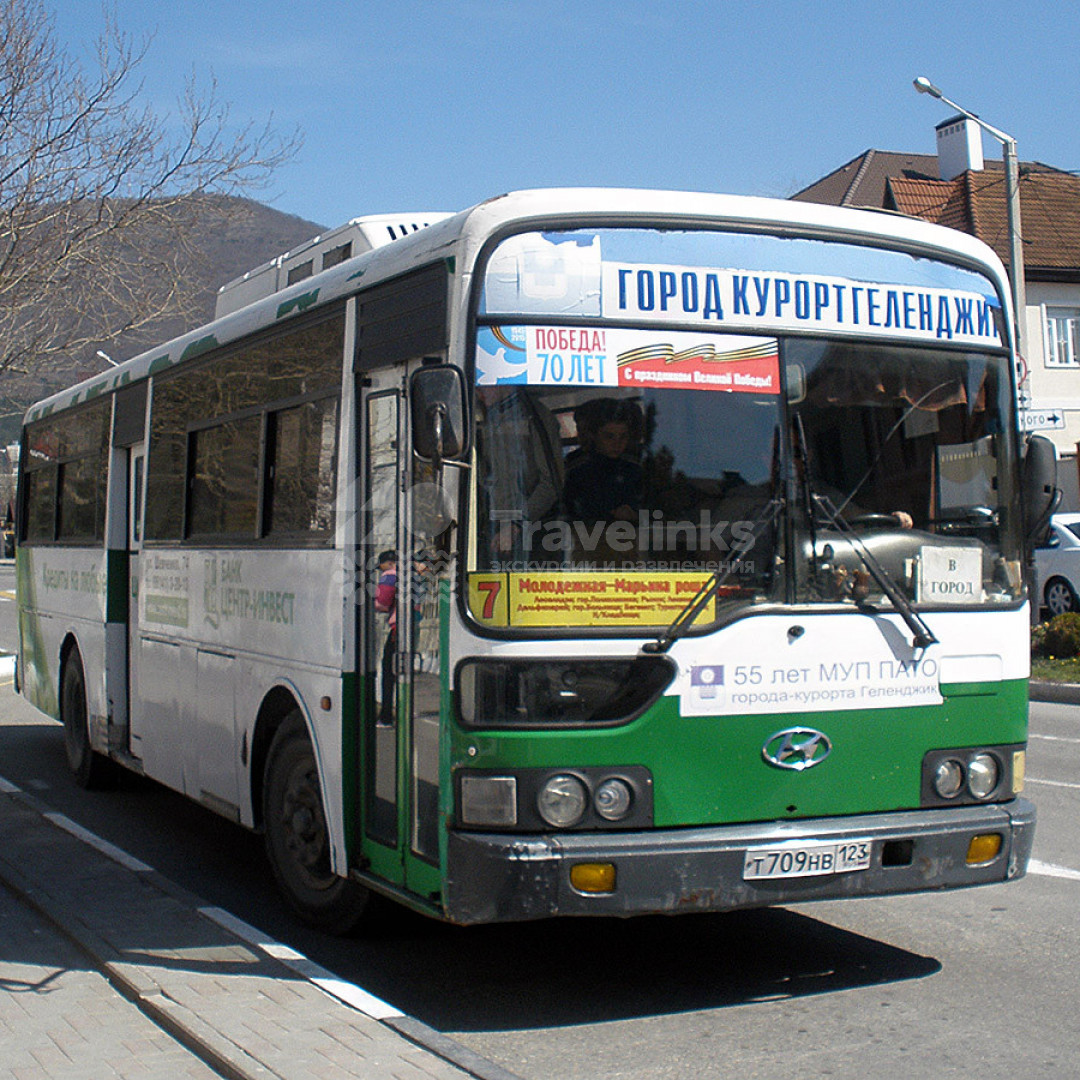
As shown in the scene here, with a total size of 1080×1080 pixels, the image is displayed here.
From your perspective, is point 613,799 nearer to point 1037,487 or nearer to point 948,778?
point 948,778

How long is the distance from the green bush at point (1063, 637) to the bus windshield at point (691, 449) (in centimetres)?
1235

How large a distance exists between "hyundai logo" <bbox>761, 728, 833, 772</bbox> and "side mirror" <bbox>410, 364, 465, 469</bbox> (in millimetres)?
1536

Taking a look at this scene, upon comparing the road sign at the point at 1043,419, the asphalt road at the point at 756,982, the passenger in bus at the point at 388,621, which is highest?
the road sign at the point at 1043,419

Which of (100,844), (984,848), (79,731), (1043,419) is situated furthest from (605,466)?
(1043,419)

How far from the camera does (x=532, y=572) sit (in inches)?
198

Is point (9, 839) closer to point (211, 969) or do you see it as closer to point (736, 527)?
point (211, 969)

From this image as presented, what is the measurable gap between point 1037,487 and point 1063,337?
34.9 meters

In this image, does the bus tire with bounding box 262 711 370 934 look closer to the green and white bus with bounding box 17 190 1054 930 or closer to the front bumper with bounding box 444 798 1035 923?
the green and white bus with bounding box 17 190 1054 930

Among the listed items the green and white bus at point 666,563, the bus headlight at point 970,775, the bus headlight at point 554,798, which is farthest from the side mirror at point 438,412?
the bus headlight at point 970,775

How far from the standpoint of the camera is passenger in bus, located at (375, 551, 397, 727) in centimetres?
568

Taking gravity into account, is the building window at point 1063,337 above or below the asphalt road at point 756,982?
above

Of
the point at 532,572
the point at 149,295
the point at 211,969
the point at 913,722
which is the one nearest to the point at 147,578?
the point at 211,969

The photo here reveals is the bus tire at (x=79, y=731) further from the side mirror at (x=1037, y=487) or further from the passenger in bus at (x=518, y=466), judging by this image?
the side mirror at (x=1037, y=487)

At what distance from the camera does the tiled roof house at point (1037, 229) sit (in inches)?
1478
